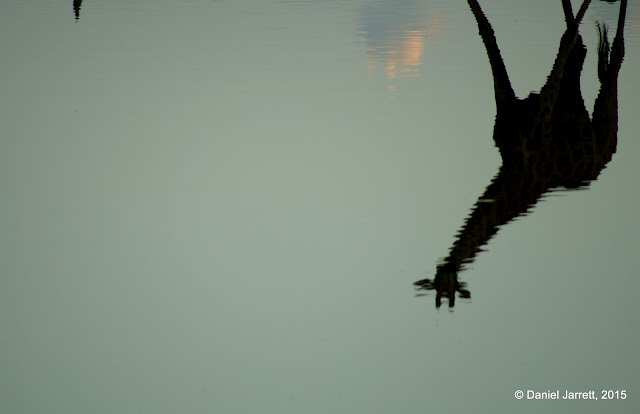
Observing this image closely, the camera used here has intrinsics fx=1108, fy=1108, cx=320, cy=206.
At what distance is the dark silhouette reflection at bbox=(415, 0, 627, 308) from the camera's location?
6297 millimetres

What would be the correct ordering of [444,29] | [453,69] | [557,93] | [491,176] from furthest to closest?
[444,29], [453,69], [557,93], [491,176]

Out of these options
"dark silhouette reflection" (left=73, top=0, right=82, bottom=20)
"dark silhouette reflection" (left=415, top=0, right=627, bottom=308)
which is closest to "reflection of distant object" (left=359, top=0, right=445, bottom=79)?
"dark silhouette reflection" (left=415, top=0, right=627, bottom=308)

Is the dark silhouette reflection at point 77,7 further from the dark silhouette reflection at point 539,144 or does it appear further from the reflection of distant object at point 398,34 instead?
the dark silhouette reflection at point 539,144

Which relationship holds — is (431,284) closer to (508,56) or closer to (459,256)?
(459,256)

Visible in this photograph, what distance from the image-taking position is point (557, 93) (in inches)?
302

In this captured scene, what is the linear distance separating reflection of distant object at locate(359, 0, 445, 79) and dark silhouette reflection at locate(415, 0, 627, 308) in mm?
1906

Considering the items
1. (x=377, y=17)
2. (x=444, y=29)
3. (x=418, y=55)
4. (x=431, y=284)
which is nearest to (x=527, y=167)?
(x=431, y=284)

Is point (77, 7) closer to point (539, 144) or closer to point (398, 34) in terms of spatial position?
point (398, 34)

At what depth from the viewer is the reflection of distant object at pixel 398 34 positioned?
1008 cm

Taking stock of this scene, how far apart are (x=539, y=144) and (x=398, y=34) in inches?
191

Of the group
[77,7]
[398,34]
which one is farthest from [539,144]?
[77,7]

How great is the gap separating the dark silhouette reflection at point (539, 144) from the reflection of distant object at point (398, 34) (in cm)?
191

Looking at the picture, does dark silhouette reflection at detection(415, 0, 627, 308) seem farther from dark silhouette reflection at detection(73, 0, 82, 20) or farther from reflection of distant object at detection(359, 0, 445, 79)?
dark silhouette reflection at detection(73, 0, 82, 20)

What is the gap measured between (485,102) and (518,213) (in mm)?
2309
